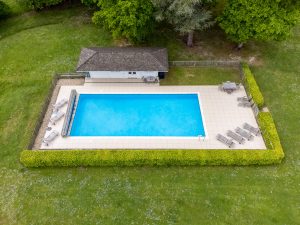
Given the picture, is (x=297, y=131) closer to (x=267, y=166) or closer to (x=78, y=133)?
(x=267, y=166)

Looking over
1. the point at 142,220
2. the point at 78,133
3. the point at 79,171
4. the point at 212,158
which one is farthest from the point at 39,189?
the point at 212,158

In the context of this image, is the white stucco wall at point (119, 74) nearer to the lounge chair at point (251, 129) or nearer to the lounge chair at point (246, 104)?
the lounge chair at point (246, 104)

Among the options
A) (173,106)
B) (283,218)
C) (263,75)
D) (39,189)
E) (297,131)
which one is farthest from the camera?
(263,75)

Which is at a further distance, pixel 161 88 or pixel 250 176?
pixel 161 88

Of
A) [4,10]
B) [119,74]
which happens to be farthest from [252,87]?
[4,10]

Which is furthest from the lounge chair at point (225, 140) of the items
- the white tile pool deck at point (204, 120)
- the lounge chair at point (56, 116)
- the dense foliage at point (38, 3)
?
the dense foliage at point (38, 3)

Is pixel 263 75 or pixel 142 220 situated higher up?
pixel 263 75
